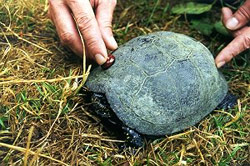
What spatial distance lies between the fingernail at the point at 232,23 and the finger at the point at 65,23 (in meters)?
1.21

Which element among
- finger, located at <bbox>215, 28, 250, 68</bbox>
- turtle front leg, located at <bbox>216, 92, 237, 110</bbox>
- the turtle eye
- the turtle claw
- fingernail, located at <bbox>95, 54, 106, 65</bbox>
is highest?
fingernail, located at <bbox>95, 54, 106, 65</bbox>

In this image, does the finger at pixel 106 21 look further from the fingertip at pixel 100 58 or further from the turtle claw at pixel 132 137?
the turtle claw at pixel 132 137

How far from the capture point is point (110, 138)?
6.73 ft

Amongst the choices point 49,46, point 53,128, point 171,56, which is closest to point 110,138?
point 53,128

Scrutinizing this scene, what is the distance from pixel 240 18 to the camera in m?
2.52

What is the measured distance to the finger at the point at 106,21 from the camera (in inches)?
84.4

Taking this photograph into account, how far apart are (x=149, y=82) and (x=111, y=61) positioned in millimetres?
292

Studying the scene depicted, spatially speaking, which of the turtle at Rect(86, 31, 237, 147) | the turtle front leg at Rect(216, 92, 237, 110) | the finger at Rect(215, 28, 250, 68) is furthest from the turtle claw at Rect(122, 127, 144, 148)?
the finger at Rect(215, 28, 250, 68)

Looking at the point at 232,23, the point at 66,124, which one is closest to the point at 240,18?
the point at 232,23

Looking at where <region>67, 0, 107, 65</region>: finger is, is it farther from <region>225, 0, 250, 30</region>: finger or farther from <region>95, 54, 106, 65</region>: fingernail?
<region>225, 0, 250, 30</region>: finger

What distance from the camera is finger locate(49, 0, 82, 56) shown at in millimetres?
2117

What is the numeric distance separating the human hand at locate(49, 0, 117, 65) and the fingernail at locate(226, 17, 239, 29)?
95cm

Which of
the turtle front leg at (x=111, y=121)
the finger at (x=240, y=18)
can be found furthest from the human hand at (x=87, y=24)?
the finger at (x=240, y=18)

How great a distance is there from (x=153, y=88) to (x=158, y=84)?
0.14 feet
